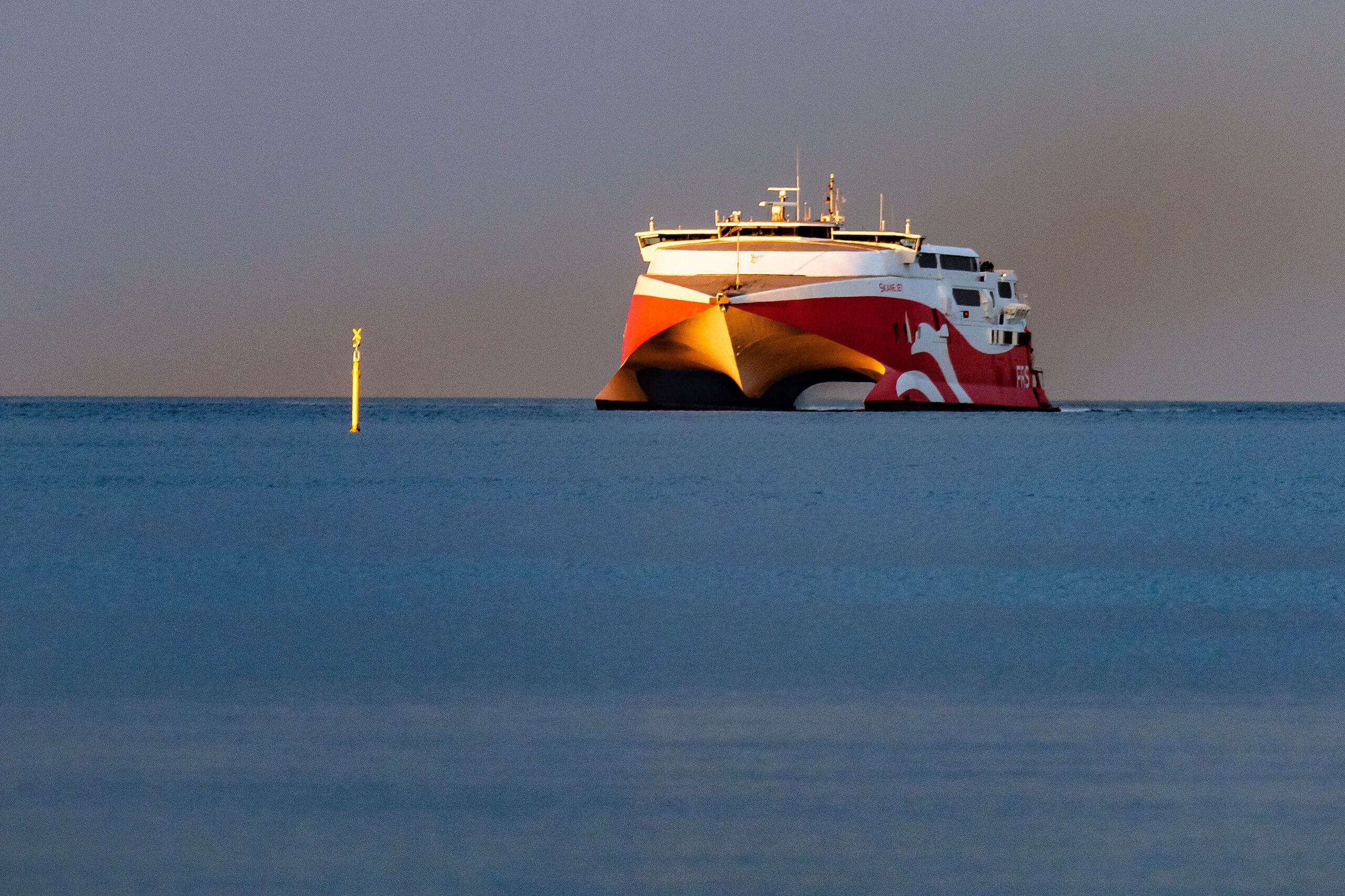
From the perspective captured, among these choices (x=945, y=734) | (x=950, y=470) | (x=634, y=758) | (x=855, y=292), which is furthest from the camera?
(x=855, y=292)

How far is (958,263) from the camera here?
62.2 meters

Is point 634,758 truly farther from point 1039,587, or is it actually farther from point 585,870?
point 1039,587

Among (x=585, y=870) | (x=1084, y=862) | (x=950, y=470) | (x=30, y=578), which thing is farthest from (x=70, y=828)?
(x=950, y=470)

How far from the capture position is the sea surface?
6.18 m

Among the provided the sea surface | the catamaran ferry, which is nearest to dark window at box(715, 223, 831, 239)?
the catamaran ferry

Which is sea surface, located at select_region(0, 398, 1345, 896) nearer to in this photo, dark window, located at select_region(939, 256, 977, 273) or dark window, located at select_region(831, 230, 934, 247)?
dark window, located at select_region(831, 230, 934, 247)

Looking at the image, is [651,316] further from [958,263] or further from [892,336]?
[958,263]

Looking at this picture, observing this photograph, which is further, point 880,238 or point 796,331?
point 880,238

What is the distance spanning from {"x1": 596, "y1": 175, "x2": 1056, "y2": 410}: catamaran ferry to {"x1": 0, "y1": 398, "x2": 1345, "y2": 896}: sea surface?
2760 cm

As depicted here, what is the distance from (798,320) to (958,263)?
11633mm

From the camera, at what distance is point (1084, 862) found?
20.2 ft

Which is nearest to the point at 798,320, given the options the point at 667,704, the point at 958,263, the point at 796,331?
the point at 796,331

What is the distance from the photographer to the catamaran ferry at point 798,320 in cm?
5303

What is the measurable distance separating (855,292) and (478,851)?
48376 mm
